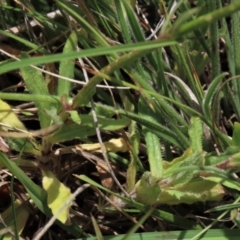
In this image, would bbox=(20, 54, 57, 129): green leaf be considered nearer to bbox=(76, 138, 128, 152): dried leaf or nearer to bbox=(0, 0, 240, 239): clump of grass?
bbox=(0, 0, 240, 239): clump of grass

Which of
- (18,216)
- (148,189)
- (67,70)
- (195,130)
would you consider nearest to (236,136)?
(195,130)

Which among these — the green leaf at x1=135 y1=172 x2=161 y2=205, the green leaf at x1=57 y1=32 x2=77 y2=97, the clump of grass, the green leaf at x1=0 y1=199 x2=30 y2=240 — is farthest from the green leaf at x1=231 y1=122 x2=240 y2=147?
the green leaf at x1=0 y1=199 x2=30 y2=240

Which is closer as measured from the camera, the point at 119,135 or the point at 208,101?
the point at 208,101

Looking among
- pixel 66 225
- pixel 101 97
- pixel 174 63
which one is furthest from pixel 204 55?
pixel 66 225

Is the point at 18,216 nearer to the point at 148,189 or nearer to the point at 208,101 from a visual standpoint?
the point at 148,189

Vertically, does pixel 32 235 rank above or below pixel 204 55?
below

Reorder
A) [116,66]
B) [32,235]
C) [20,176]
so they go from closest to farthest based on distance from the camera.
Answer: [116,66] < [20,176] < [32,235]

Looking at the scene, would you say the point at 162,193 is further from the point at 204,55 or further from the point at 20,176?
the point at 204,55

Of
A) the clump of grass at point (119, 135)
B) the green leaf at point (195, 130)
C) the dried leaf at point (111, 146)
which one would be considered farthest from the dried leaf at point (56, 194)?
the green leaf at point (195, 130)

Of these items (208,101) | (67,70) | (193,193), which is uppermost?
(67,70)

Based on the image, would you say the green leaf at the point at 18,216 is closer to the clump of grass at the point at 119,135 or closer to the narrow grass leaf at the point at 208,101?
the clump of grass at the point at 119,135

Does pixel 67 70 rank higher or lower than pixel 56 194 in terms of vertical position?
higher
